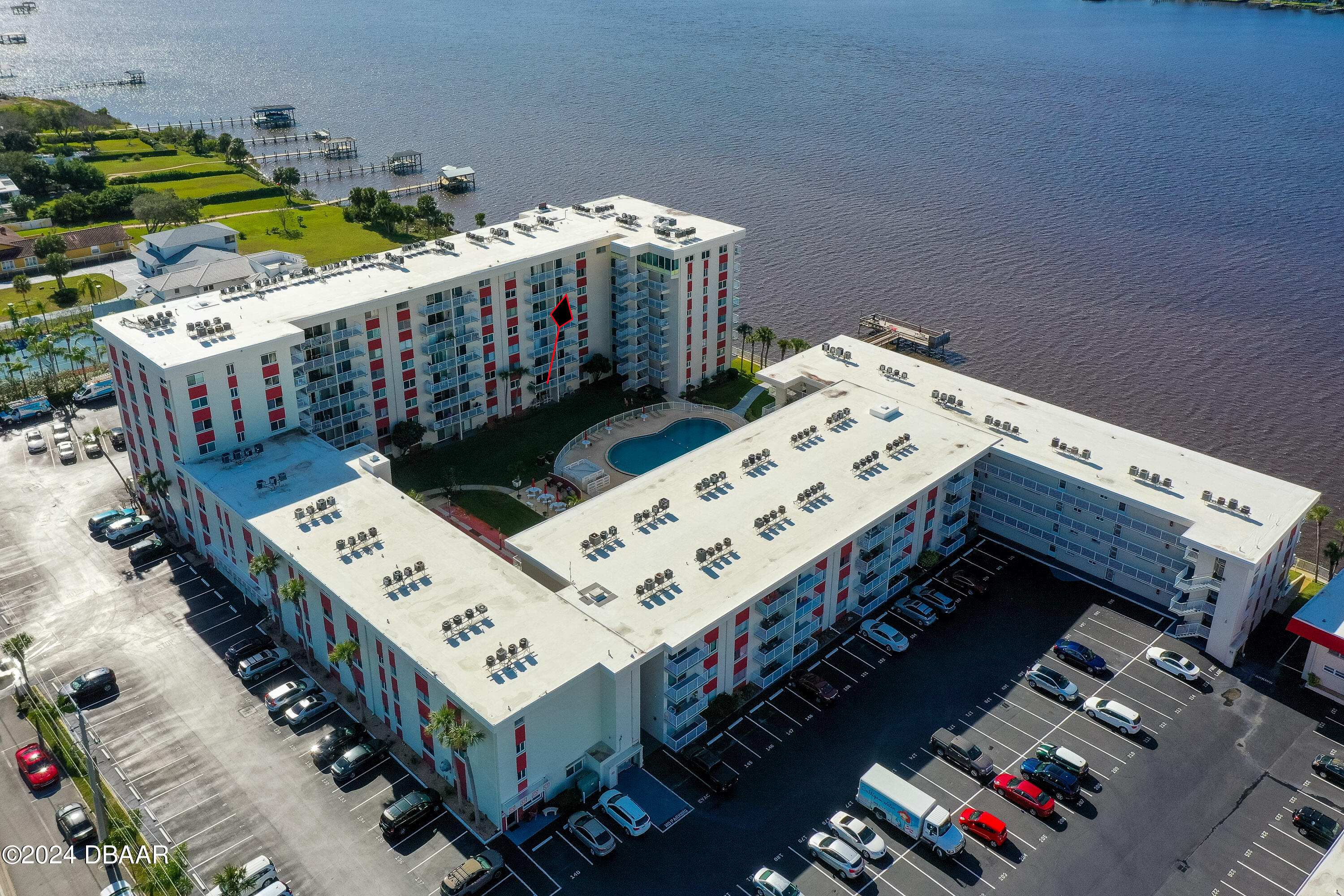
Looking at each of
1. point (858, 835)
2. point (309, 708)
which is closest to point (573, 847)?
point (858, 835)

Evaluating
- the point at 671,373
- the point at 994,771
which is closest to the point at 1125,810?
the point at 994,771

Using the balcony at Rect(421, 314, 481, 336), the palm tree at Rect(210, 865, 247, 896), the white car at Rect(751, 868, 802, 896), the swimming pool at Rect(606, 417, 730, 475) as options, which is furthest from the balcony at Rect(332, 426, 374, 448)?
the white car at Rect(751, 868, 802, 896)

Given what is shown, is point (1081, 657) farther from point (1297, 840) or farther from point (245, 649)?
point (245, 649)

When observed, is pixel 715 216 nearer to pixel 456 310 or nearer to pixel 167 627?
pixel 456 310

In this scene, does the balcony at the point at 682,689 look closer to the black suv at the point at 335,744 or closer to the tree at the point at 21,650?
the black suv at the point at 335,744

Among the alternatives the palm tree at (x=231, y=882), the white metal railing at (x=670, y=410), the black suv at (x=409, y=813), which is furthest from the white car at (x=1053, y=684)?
the palm tree at (x=231, y=882)

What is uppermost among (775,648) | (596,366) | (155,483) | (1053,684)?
(596,366)

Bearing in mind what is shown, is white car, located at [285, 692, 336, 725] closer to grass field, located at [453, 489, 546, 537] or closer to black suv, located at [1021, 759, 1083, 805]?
grass field, located at [453, 489, 546, 537]
